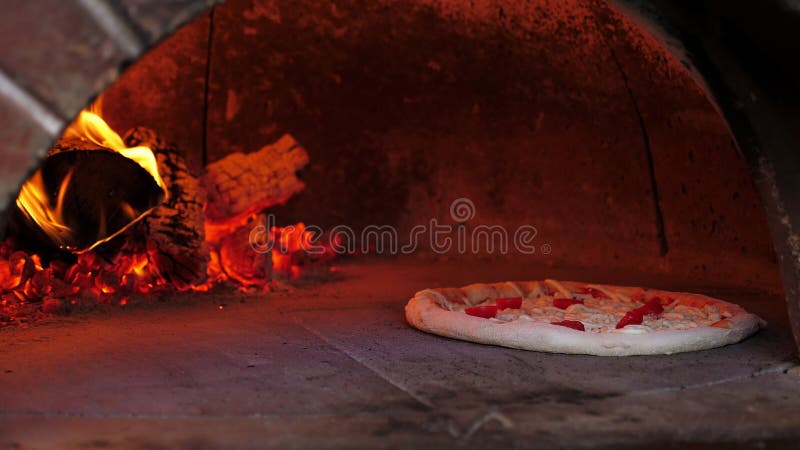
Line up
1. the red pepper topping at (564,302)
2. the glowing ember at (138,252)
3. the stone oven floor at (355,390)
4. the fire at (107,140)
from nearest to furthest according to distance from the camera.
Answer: the stone oven floor at (355,390), the red pepper topping at (564,302), the glowing ember at (138,252), the fire at (107,140)

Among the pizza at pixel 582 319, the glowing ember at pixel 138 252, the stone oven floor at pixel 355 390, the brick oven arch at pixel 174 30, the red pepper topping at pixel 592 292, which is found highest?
the brick oven arch at pixel 174 30

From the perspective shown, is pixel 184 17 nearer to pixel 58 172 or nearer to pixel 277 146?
pixel 58 172

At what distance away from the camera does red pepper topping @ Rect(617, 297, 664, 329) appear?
310 centimetres

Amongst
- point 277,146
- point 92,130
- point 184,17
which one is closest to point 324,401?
point 184,17

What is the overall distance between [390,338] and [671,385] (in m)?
1.12

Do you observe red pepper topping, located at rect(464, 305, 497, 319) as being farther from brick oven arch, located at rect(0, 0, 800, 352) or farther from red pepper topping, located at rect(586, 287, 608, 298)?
brick oven arch, located at rect(0, 0, 800, 352)

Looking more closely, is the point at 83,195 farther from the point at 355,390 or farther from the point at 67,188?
the point at 355,390

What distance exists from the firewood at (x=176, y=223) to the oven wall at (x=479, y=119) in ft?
3.03

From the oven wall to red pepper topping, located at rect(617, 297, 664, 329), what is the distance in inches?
48.9

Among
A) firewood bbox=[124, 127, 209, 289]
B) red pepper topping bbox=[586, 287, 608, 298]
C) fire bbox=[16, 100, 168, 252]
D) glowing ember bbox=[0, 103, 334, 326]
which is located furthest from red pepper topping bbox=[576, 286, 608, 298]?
fire bbox=[16, 100, 168, 252]

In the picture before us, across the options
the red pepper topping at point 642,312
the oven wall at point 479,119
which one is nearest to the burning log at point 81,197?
the oven wall at point 479,119

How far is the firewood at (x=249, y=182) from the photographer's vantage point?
4.56m

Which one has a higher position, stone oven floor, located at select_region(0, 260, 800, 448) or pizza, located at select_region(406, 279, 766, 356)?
pizza, located at select_region(406, 279, 766, 356)

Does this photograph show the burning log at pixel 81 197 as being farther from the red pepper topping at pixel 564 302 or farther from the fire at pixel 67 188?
the red pepper topping at pixel 564 302
